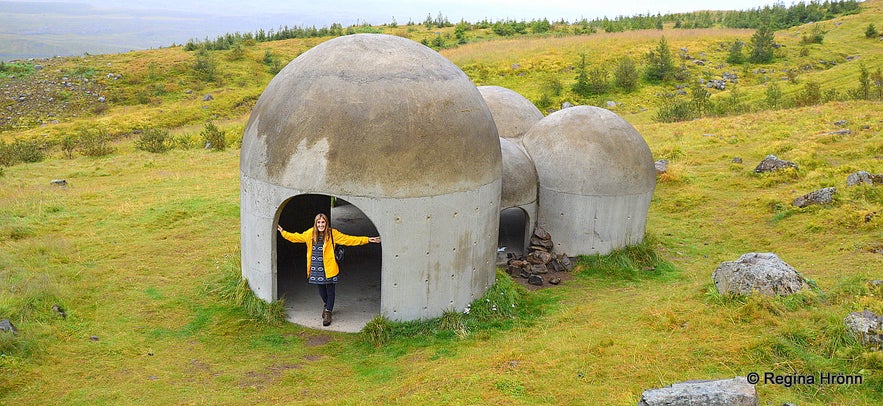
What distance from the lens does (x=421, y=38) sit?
53.5 m

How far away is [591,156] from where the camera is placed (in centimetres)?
1356

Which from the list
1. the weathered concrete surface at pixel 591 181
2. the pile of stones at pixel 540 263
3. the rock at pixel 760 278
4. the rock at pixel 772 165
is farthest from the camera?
the rock at pixel 772 165

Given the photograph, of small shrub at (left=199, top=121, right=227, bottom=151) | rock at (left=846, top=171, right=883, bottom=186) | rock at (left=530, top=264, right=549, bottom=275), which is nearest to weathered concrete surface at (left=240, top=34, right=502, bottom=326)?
rock at (left=530, top=264, right=549, bottom=275)

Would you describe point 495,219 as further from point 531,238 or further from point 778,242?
point 778,242

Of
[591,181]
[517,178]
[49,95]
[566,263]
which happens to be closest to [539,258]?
[566,263]

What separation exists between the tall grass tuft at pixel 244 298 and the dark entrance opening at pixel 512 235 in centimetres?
510

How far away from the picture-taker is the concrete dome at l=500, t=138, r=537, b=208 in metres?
13.2

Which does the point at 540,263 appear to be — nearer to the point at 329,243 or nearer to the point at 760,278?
the point at 760,278

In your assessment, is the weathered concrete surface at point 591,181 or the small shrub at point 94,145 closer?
the weathered concrete surface at point 591,181

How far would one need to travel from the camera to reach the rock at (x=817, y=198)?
16.8 metres

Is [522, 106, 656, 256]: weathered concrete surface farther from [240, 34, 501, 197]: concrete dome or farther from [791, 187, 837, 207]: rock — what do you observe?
[791, 187, 837, 207]: rock

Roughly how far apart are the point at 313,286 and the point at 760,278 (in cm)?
770

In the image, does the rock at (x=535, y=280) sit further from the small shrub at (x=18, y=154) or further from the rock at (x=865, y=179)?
the small shrub at (x=18, y=154)

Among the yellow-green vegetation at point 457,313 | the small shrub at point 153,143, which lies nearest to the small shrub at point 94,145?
the yellow-green vegetation at point 457,313
